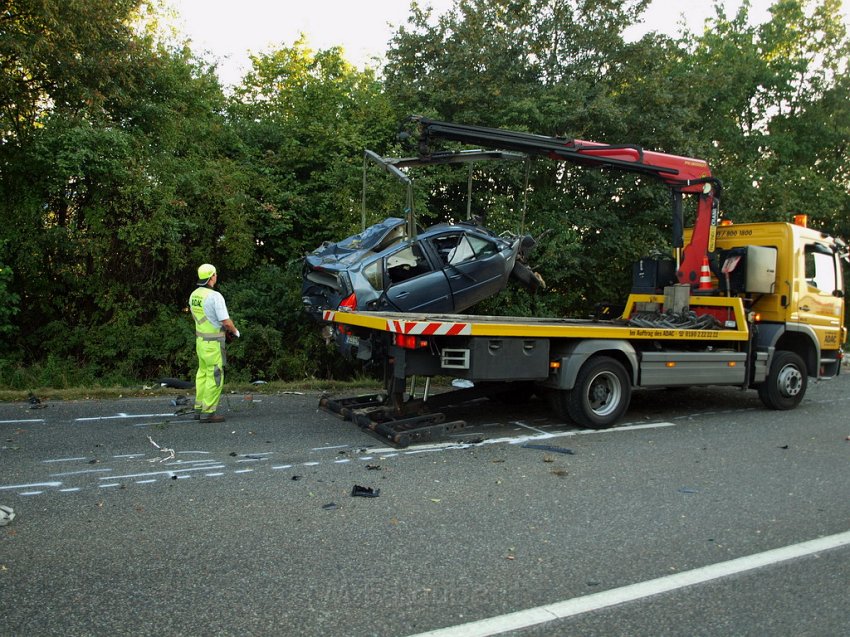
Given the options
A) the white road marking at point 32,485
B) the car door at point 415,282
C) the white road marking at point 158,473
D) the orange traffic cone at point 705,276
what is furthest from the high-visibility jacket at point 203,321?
the orange traffic cone at point 705,276

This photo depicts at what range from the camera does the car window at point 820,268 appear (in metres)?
9.45

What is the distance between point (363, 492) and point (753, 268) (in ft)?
22.0

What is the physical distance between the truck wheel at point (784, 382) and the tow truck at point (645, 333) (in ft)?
0.06

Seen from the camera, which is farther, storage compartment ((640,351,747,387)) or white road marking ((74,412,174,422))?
storage compartment ((640,351,747,387))

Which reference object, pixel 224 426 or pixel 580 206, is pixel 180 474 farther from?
→ pixel 580 206

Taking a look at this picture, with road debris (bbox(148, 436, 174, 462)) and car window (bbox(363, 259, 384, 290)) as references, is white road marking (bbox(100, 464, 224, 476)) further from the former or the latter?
car window (bbox(363, 259, 384, 290))

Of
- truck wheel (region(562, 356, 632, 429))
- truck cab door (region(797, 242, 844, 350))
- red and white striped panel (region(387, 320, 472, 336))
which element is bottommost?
truck wheel (region(562, 356, 632, 429))

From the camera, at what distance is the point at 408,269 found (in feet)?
30.9

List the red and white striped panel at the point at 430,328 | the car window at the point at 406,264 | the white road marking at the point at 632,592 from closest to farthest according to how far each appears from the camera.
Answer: the white road marking at the point at 632,592 < the red and white striped panel at the point at 430,328 < the car window at the point at 406,264

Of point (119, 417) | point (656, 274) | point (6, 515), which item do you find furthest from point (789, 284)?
point (6, 515)

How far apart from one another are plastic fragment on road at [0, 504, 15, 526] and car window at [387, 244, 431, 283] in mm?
5667

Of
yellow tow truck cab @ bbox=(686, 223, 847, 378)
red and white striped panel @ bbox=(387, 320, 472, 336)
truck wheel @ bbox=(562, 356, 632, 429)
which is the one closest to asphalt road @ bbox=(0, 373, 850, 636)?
truck wheel @ bbox=(562, 356, 632, 429)

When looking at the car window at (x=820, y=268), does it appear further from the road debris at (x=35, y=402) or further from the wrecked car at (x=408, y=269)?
the road debris at (x=35, y=402)

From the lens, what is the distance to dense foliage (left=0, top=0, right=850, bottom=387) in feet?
34.3
